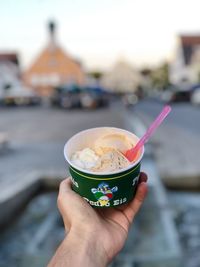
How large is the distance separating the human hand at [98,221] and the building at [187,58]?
1509 inches

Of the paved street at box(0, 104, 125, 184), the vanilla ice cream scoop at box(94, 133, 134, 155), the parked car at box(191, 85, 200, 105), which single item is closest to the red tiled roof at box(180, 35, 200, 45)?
the parked car at box(191, 85, 200, 105)

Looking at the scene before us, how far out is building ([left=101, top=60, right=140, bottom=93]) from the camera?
5078 centimetres

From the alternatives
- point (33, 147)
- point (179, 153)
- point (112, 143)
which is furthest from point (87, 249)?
point (33, 147)

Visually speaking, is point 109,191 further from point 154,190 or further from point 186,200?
point 186,200

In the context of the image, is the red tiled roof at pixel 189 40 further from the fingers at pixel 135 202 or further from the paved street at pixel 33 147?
the fingers at pixel 135 202

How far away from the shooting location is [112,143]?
149cm

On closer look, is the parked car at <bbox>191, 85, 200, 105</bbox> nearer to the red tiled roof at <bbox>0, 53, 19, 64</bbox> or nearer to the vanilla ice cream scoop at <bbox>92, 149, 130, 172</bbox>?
the vanilla ice cream scoop at <bbox>92, 149, 130, 172</bbox>

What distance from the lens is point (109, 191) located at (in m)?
1.36

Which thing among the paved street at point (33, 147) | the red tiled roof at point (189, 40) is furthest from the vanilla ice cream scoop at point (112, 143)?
the red tiled roof at point (189, 40)

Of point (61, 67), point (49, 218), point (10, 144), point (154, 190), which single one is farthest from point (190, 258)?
point (61, 67)

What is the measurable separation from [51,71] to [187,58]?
14.8m

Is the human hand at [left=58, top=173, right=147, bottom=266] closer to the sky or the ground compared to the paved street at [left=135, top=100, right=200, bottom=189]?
closer to the sky

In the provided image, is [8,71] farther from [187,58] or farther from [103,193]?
→ [103,193]

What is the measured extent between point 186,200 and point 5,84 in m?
32.7
